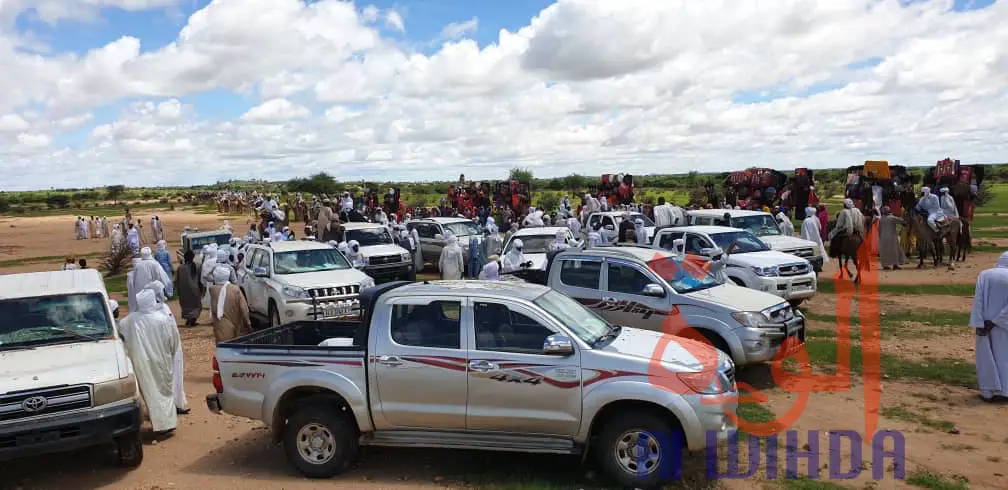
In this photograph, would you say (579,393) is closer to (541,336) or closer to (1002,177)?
(541,336)

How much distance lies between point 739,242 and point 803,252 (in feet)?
7.14

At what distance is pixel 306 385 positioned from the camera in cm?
653

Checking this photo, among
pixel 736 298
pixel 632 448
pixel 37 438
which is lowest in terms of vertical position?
Result: pixel 632 448

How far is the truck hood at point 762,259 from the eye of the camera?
44.1 ft

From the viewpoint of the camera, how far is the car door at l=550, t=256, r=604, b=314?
32.4ft

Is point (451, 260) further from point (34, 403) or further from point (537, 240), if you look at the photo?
point (34, 403)

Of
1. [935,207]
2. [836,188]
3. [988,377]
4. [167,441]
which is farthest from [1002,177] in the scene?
[167,441]

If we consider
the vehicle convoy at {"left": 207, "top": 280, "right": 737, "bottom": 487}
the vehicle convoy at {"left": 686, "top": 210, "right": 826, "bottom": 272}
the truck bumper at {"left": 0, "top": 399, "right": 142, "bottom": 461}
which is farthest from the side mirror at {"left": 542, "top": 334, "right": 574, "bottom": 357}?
the vehicle convoy at {"left": 686, "top": 210, "right": 826, "bottom": 272}

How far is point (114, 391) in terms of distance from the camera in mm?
6695

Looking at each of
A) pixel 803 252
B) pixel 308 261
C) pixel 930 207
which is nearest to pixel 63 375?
pixel 308 261

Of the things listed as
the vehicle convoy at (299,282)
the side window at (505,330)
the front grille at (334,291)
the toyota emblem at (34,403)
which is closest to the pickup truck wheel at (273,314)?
the vehicle convoy at (299,282)

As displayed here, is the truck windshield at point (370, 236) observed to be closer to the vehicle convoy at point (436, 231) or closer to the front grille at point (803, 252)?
the vehicle convoy at point (436, 231)

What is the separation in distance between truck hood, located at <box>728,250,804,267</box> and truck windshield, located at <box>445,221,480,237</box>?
9.43m

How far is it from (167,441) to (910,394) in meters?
8.31
